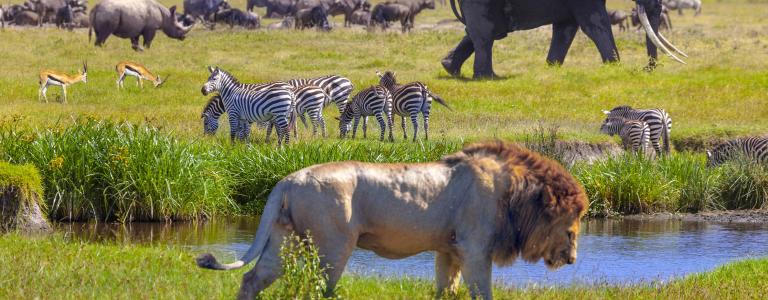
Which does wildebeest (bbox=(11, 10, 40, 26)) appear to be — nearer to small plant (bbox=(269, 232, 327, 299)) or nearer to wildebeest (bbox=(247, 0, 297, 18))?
wildebeest (bbox=(247, 0, 297, 18))

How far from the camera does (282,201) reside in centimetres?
878

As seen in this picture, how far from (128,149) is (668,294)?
840cm

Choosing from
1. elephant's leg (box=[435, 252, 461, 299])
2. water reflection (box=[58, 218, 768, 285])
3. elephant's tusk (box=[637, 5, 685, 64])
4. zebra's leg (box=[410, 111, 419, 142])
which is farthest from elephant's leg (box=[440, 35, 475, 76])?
elephant's leg (box=[435, 252, 461, 299])

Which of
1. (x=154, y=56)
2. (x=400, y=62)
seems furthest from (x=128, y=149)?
(x=154, y=56)

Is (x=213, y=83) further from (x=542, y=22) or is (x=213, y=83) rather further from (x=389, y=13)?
(x=389, y=13)

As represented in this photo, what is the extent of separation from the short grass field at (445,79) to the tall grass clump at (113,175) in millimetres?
4028

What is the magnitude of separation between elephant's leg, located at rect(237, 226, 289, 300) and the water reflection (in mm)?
3848

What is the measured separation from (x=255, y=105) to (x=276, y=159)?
3.91m

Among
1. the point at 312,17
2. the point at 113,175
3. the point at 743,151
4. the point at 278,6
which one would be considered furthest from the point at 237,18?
the point at 113,175

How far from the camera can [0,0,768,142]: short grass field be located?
25125 millimetres

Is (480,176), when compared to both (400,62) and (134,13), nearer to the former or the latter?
(400,62)

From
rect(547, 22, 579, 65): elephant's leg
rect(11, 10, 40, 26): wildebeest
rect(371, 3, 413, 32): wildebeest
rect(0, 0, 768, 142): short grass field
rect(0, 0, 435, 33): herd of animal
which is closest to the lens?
rect(0, 0, 768, 142): short grass field

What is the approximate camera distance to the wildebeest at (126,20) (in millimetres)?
47250

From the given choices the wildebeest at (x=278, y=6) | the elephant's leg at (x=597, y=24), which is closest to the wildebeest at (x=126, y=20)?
the elephant's leg at (x=597, y=24)
